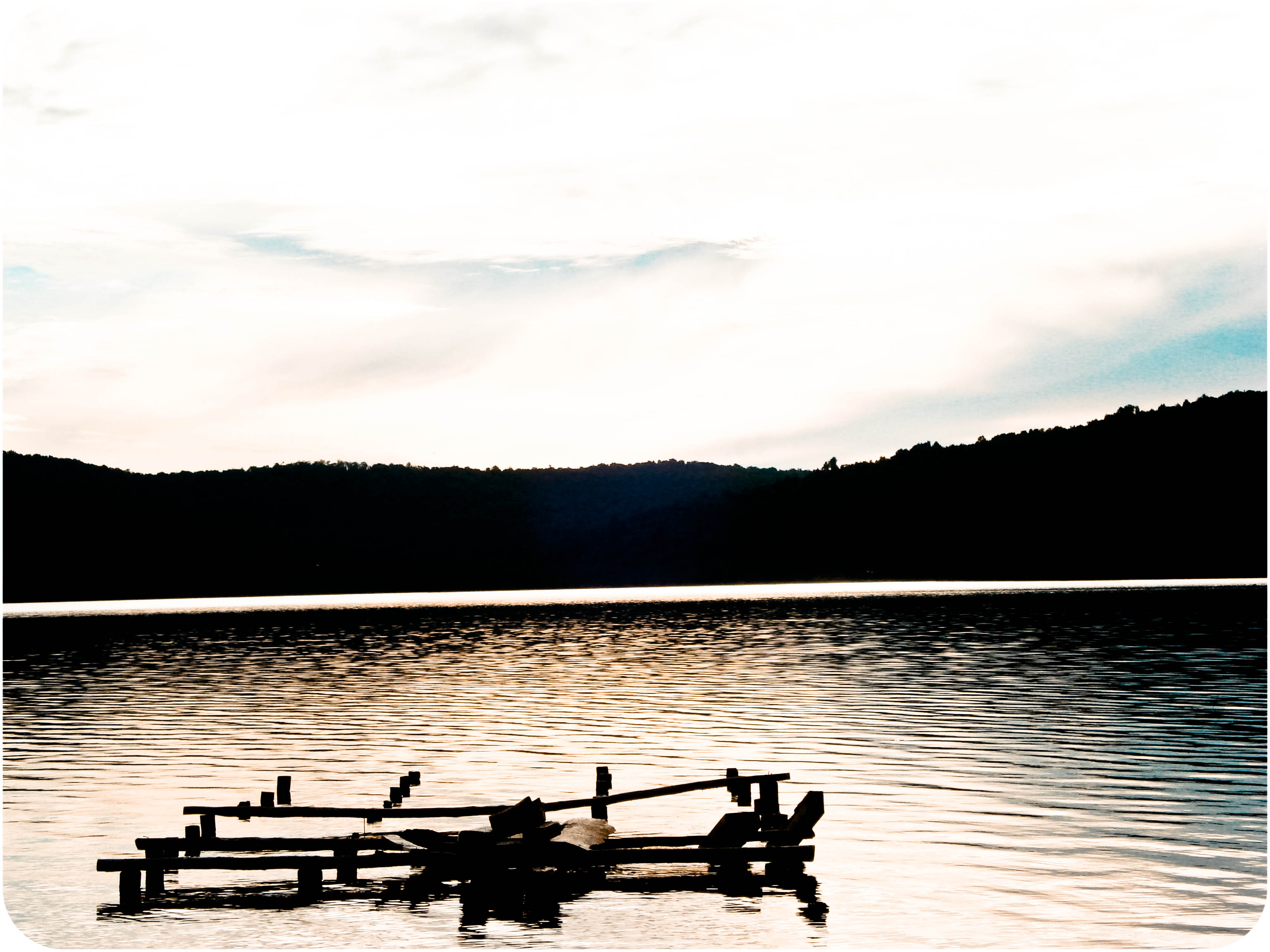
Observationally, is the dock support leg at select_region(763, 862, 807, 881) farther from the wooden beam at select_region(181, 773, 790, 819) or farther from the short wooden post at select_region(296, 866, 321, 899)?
the short wooden post at select_region(296, 866, 321, 899)

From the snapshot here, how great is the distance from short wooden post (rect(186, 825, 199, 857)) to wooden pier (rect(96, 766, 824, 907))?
32 millimetres

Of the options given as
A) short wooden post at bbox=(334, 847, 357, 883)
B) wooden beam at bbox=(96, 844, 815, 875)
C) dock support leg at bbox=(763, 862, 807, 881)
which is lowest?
dock support leg at bbox=(763, 862, 807, 881)

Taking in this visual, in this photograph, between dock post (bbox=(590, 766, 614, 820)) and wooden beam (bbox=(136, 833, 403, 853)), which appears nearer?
wooden beam (bbox=(136, 833, 403, 853))

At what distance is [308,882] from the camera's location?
25.3 m

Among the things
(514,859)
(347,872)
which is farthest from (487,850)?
(347,872)

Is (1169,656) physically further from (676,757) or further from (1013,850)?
(1013,850)

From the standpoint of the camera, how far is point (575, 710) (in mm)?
56156

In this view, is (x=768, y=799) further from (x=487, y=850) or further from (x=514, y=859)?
(x=487, y=850)

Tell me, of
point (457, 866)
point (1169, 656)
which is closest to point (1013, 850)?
point (457, 866)

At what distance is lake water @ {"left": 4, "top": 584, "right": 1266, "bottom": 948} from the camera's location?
77.2ft

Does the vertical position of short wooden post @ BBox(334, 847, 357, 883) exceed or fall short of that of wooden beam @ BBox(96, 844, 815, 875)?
it falls short

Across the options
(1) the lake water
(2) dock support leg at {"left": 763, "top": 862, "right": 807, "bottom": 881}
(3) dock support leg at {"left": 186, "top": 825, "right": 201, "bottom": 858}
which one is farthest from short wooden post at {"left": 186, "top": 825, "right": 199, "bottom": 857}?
(2) dock support leg at {"left": 763, "top": 862, "right": 807, "bottom": 881}

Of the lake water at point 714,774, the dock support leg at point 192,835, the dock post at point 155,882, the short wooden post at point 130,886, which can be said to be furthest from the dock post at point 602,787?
the short wooden post at point 130,886

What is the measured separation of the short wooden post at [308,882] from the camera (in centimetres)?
2531
